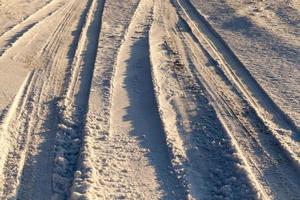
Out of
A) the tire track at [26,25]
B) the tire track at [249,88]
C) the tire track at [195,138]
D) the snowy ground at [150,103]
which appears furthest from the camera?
the tire track at [26,25]

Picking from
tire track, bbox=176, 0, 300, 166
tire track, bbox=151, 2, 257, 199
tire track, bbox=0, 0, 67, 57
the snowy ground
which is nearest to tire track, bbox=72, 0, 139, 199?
the snowy ground

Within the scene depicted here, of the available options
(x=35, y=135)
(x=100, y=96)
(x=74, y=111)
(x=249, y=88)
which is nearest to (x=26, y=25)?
(x=100, y=96)

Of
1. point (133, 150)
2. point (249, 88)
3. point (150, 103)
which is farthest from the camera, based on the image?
point (249, 88)

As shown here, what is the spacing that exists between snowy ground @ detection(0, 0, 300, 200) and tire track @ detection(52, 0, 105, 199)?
0.02 metres

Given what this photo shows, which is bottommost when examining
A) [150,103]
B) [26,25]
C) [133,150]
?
[133,150]

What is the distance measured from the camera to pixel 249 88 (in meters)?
8.02

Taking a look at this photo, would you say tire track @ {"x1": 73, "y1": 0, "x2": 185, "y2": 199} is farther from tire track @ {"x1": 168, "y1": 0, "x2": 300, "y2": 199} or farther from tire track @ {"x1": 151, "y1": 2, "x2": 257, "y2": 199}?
tire track @ {"x1": 168, "y1": 0, "x2": 300, "y2": 199}

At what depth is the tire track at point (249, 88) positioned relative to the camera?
6715mm

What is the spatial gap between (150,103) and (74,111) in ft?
3.50

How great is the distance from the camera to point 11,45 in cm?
962

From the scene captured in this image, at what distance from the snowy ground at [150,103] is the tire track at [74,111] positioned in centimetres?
2

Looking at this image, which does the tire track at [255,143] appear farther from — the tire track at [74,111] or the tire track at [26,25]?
the tire track at [26,25]

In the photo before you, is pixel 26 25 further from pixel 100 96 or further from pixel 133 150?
pixel 133 150

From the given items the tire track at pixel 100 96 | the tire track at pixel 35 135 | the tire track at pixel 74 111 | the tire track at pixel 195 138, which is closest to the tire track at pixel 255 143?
the tire track at pixel 195 138
